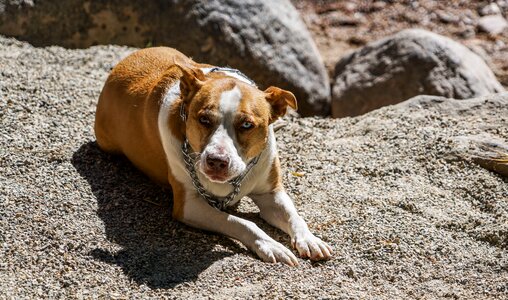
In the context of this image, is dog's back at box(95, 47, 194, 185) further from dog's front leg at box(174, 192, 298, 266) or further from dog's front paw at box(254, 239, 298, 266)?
dog's front paw at box(254, 239, 298, 266)

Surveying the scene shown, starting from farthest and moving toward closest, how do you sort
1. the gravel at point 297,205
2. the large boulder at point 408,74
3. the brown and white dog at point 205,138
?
the large boulder at point 408,74
the brown and white dog at point 205,138
the gravel at point 297,205

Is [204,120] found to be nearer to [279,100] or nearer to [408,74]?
[279,100]

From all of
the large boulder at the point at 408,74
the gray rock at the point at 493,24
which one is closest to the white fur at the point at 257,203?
the large boulder at the point at 408,74

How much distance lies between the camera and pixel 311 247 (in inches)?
194

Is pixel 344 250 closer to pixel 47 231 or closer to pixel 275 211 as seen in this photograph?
pixel 275 211

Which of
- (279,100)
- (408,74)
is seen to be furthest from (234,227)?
(408,74)

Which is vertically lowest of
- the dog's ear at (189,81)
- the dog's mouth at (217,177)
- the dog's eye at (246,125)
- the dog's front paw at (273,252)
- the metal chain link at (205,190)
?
the dog's front paw at (273,252)

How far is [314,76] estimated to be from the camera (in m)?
8.33

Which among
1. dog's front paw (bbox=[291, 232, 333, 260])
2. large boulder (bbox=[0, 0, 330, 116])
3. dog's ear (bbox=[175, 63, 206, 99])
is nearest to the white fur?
dog's front paw (bbox=[291, 232, 333, 260])

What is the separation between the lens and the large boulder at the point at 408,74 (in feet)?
25.6

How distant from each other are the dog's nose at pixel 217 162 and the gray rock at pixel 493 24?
658 cm

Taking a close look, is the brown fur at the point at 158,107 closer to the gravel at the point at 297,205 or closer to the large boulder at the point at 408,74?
the gravel at the point at 297,205

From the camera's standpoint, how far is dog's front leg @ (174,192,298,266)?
16.0 feet

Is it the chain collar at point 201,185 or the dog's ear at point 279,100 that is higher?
the dog's ear at point 279,100
